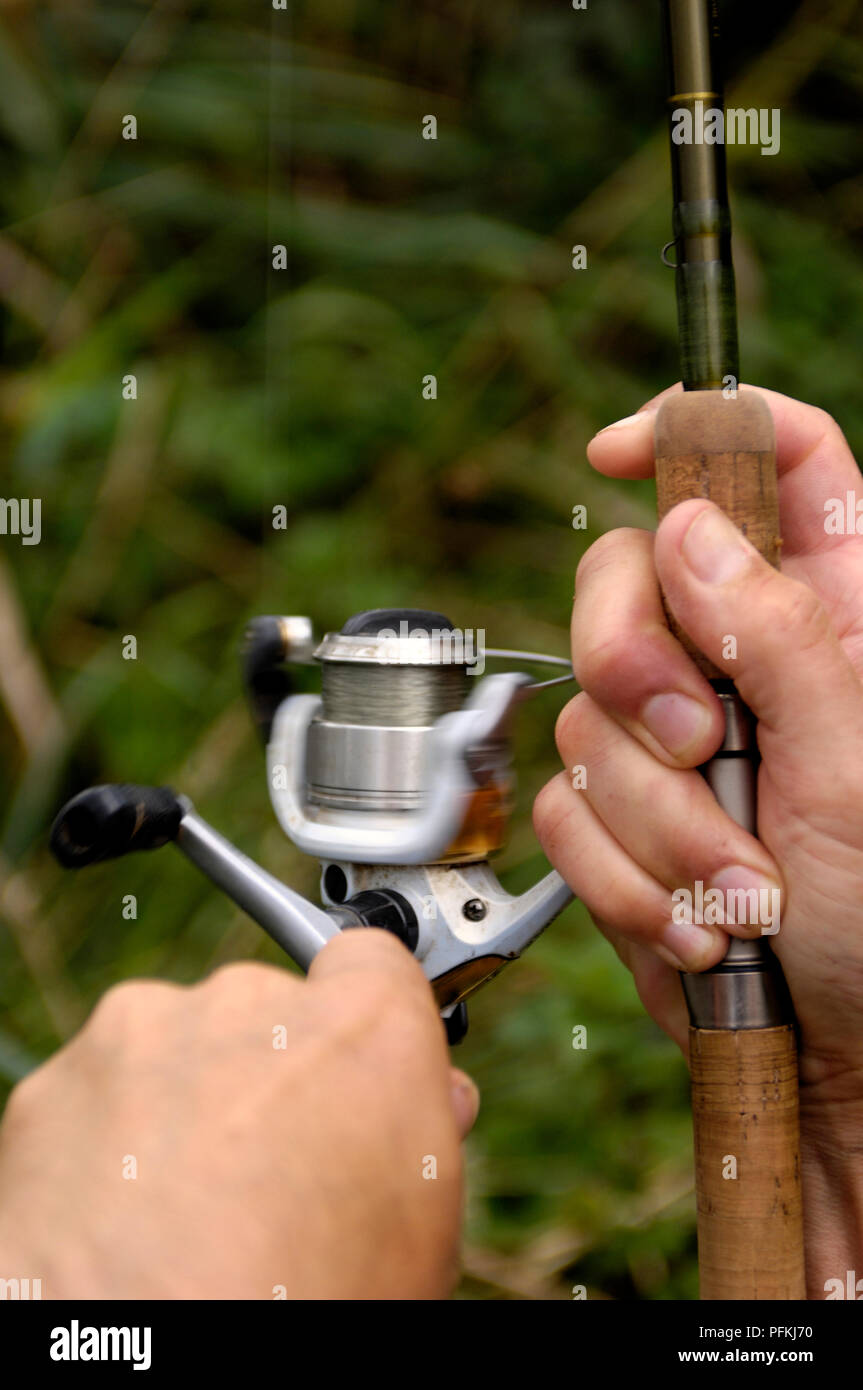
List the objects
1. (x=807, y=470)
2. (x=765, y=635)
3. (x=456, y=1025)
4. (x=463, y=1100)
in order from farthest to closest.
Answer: (x=807, y=470)
(x=456, y=1025)
(x=765, y=635)
(x=463, y=1100)

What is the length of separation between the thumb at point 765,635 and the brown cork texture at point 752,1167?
188mm

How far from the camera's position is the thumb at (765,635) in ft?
2.68

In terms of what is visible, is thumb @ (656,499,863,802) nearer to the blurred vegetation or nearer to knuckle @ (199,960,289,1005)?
knuckle @ (199,960,289,1005)

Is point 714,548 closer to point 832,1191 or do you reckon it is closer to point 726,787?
point 726,787

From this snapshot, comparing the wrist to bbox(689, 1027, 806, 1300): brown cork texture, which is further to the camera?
the wrist

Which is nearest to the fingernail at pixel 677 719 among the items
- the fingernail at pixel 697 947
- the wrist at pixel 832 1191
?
the fingernail at pixel 697 947

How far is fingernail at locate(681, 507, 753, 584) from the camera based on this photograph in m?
0.83

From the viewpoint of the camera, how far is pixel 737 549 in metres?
0.83

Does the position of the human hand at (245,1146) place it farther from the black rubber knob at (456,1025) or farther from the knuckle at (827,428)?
the knuckle at (827,428)

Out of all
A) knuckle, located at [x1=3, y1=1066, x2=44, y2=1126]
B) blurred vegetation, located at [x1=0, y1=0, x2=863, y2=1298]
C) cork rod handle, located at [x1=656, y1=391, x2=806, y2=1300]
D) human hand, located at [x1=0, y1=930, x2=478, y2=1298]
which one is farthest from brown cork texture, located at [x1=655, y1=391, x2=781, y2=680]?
blurred vegetation, located at [x1=0, y1=0, x2=863, y2=1298]

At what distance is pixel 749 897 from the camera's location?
86 centimetres

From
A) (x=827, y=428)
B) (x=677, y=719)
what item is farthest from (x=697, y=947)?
(x=827, y=428)

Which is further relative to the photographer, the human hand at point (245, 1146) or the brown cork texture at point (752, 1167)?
the brown cork texture at point (752, 1167)

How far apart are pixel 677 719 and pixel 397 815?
20 cm
